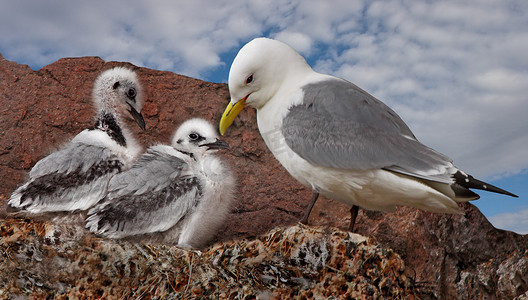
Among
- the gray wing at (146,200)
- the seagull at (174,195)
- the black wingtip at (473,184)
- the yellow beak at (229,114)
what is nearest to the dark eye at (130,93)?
the seagull at (174,195)

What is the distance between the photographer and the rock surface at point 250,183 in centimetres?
425

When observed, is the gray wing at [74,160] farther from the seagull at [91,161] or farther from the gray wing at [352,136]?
the gray wing at [352,136]

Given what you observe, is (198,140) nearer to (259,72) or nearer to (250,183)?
(259,72)

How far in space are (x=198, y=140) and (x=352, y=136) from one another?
117cm

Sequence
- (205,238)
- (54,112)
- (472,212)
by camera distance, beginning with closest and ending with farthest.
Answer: (205,238), (472,212), (54,112)

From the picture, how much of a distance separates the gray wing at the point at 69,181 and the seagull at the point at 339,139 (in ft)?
2.85

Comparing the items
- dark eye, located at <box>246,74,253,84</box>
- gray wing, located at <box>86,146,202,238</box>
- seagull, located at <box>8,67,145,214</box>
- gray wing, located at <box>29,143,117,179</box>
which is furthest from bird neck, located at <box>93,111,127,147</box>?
dark eye, located at <box>246,74,253,84</box>

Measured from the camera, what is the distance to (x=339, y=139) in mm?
3404

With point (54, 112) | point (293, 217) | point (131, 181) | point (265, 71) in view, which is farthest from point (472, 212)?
point (54, 112)

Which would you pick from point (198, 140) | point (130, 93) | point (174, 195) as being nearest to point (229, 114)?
point (198, 140)

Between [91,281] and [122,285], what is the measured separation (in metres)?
0.19

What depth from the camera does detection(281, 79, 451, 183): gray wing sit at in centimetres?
329

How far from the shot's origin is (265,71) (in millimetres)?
3713

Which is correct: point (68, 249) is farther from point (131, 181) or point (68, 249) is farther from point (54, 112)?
point (54, 112)
